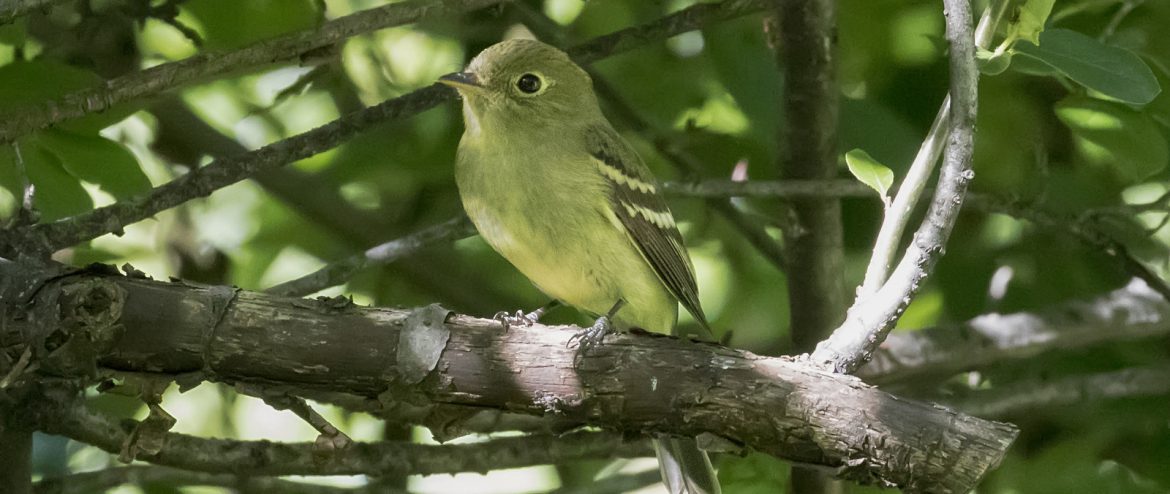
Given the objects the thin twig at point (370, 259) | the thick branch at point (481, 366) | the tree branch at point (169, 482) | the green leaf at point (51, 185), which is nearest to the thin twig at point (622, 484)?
the tree branch at point (169, 482)

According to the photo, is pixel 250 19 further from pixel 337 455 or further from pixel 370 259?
pixel 337 455

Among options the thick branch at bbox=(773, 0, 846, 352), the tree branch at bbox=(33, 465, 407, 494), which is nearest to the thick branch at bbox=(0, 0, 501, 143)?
the thick branch at bbox=(773, 0, 846, 352)

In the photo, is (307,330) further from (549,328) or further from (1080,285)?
(1080,285)

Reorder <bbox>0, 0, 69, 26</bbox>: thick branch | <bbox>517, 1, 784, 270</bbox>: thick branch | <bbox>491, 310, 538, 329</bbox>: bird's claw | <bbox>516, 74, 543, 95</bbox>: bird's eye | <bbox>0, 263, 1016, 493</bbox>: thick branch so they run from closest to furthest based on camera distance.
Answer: <bbox>0, 263, 1016, 493</bbox>: thick branch < <bbox>491, 310, 538, 329</bbox>: bird's claw < <bbox>0, 0, 69, 26</bbox>: thick branch < <bbox>516, 74, 543, 95</bbox>: bird's eye < <bbox>517, 1, 784, 270</bbox>: thick branch

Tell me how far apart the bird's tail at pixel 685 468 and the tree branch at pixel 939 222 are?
1.28 meters

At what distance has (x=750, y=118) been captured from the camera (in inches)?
201

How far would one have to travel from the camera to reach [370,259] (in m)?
4.78

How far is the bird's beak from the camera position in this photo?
15.3 feet

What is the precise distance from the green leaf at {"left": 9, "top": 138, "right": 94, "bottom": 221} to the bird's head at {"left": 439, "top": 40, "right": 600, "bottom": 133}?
1.38 m

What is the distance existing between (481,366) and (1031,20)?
64.0 inches

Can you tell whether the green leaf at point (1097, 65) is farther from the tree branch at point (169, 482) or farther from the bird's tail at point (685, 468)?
the tree branch at point (169, 482)

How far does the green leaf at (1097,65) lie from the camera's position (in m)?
3.40

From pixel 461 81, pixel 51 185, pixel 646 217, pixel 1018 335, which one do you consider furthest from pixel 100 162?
pixel 1018 335

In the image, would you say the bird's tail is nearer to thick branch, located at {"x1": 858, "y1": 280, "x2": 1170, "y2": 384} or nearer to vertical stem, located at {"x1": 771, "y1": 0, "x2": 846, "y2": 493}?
vertical stem, located at {"x1": 771, "y1": 0, "x2": 846, "y2": 493}
